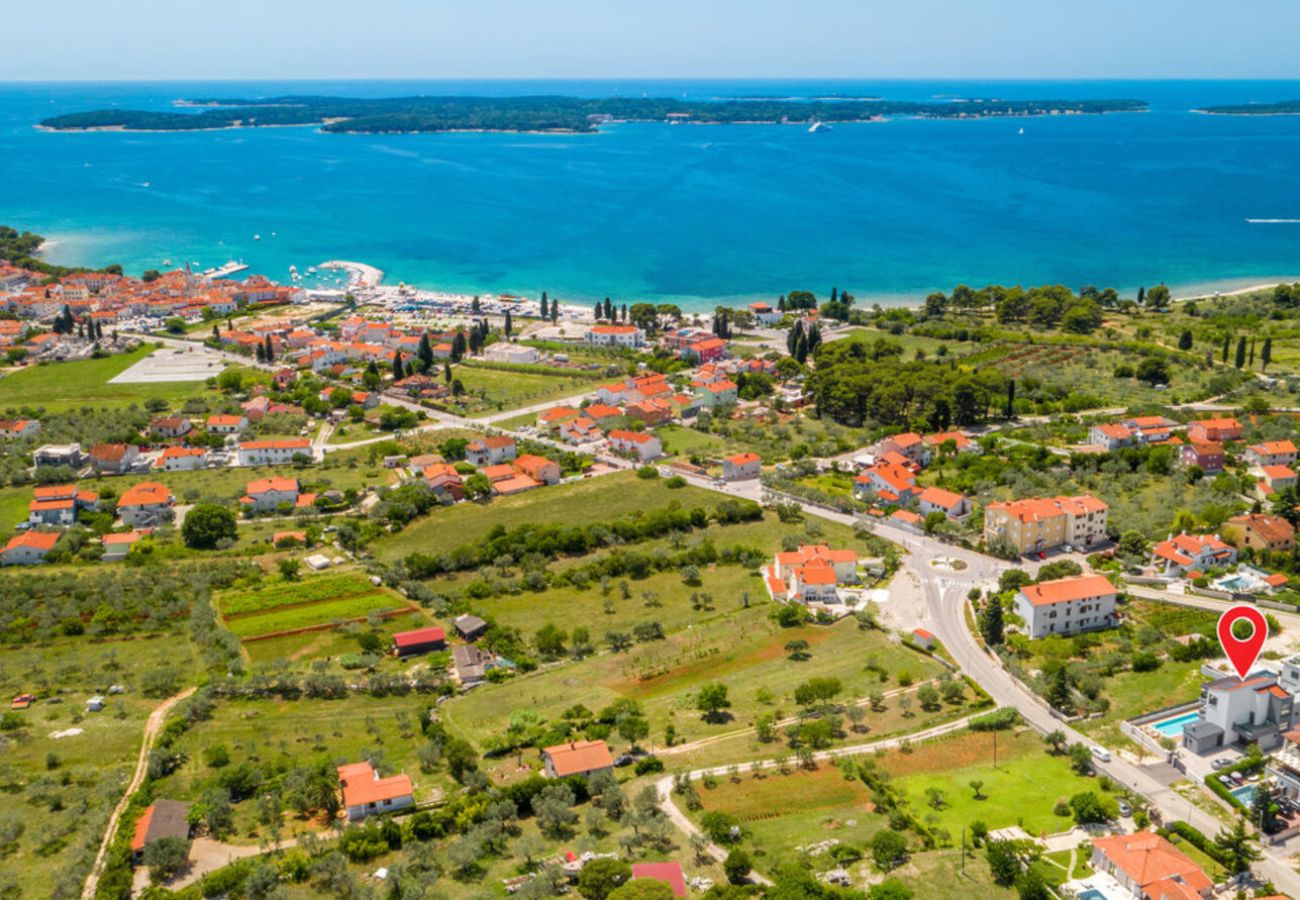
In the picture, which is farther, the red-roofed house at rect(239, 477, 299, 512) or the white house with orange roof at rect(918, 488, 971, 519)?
→ the red-roofed house at rect(239, 477, 299, 512)

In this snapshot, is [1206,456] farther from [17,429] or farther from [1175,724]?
[17,429]

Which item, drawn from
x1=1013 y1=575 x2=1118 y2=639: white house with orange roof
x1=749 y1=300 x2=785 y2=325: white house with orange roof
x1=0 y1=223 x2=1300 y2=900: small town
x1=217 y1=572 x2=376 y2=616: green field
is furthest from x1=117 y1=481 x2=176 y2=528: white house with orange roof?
x1=749 y1=300 x2=785 y2=325: white house with orange roof

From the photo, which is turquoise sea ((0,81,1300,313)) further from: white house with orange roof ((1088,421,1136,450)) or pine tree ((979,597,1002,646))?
pine tree ((979,597,1002,646))

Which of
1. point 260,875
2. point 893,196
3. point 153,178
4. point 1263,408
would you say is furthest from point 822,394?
point 153,178

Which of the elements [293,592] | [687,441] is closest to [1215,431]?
[687,441]

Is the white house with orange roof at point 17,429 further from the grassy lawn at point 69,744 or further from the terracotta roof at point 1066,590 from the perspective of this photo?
the terracotta roof at point 1066,590

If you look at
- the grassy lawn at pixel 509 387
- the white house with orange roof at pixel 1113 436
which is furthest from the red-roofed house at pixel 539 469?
the white house with orange roof at pixel 1113 436
